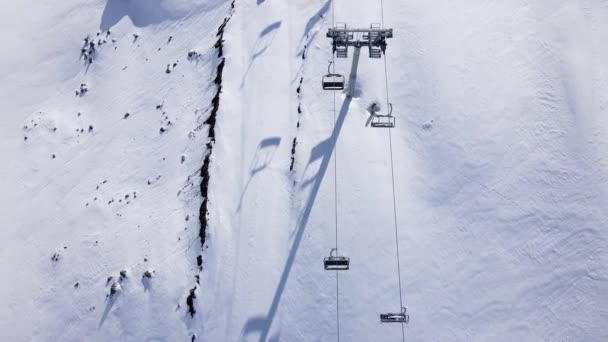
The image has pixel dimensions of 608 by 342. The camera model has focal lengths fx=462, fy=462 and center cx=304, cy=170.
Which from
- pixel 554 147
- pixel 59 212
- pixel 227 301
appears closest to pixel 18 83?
pixel 59 212

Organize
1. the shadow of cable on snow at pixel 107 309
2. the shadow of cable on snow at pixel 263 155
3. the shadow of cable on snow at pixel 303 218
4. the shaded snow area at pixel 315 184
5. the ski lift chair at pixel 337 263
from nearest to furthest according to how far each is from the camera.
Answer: the ski lift chair at pixel 337 263 < the shadow of cable on snow at pixel 303 218 < the shaded snow area at pixel 315 184 < the shadow of cable on snow at pixel 107 309 < the shadow of cable on snow at pixel 263 155

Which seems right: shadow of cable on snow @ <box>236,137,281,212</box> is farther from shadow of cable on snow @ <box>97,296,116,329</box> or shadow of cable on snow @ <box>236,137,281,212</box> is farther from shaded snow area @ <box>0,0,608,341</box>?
shadow of cable on snow @ <box>97,296,116,329</box>

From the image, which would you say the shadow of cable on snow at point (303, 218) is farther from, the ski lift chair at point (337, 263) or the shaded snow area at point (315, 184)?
the ski lift chair at point (337, 263)

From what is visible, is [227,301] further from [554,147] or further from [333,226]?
[554,147]

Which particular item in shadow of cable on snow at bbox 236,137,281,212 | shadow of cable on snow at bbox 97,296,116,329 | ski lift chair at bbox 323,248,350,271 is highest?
shadow of cable on snow at bbox 236,137,281,212

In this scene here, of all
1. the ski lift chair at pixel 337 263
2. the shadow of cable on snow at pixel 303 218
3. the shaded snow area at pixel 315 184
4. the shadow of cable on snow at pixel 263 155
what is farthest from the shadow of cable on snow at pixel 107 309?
the ski lift chair at pixel 337 263

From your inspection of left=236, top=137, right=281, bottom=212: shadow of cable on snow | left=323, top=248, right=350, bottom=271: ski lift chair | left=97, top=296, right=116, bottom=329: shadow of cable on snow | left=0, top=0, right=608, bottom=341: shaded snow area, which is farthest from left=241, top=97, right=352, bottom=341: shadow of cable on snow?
left=97, top=296, right=116, bottom=329: shadow of cable on snow

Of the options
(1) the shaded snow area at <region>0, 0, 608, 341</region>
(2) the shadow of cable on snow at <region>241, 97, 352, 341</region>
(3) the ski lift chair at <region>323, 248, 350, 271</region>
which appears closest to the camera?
(3) the ski lift chair at <region>323, 248, 350, 271</region>
